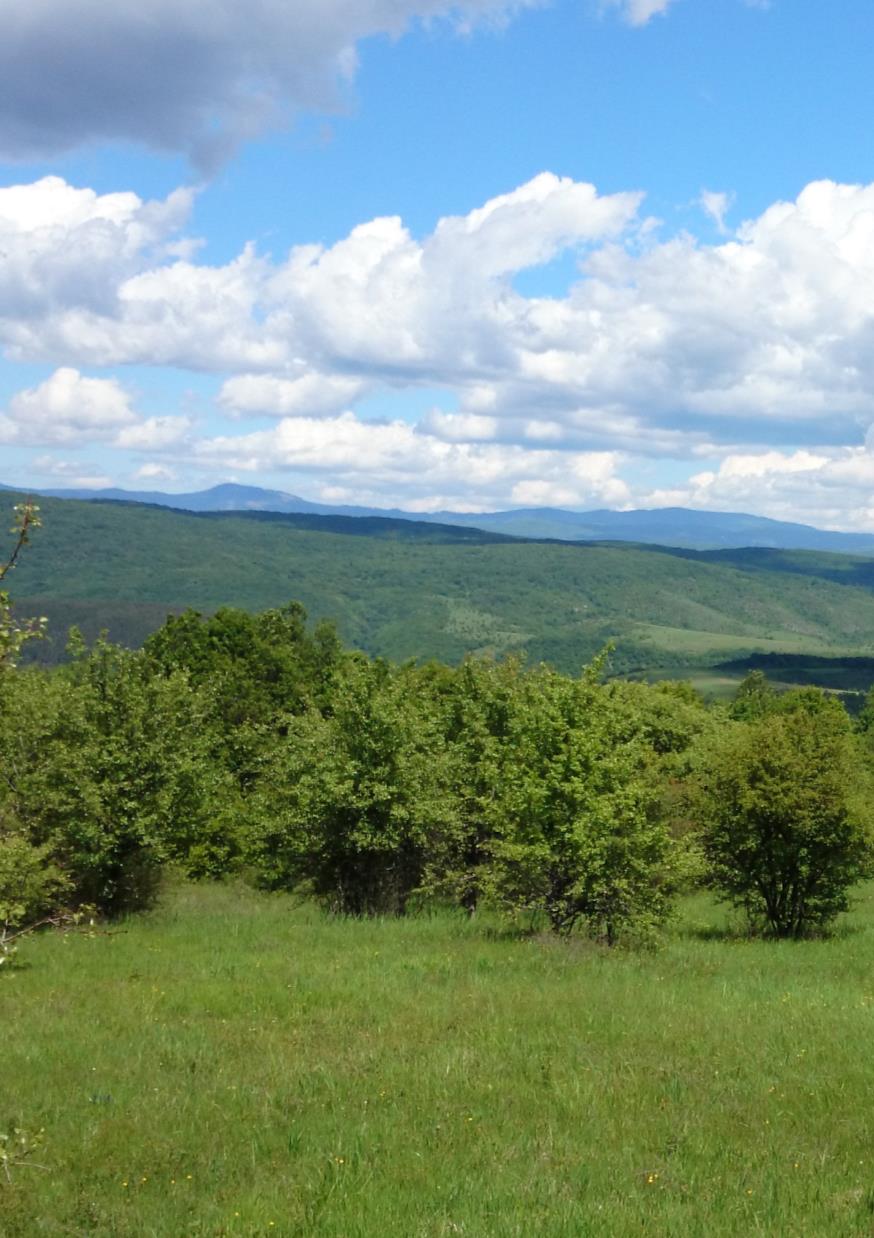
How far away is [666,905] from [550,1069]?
35.3 feet

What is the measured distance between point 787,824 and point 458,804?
9485 mm

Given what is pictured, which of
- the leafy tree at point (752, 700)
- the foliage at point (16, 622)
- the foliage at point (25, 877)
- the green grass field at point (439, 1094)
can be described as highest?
the foliage at point (16, 622)

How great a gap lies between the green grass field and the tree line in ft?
8.92

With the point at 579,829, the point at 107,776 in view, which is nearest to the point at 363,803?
the point at 107,776

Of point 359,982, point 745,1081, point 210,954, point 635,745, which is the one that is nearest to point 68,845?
point 210,954

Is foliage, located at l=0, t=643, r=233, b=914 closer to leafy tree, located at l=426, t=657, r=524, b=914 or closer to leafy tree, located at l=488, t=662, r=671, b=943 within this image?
leafy tree, located at l=426, t=657, r=524, b=914

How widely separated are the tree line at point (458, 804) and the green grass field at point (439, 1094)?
2719 millimetres

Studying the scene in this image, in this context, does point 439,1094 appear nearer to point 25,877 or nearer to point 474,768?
point 25,877

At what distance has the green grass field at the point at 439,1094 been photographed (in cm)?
965

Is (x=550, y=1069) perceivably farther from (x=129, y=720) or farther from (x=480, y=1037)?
(x=129, y=720)

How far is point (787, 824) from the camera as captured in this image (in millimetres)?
27234

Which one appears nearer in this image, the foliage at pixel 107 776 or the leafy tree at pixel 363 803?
the foliage at pixel 107 776

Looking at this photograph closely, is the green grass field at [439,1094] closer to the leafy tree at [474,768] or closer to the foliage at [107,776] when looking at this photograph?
the foliage at [107,776]

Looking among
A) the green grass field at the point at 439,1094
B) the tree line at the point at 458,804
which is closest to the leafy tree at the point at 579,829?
the tree line at the point at 458,804
